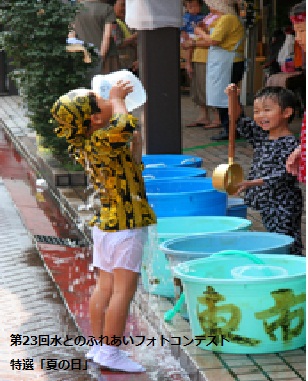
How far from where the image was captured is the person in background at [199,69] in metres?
11.9

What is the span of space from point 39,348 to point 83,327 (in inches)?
16.1

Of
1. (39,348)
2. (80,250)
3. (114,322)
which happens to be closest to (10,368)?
(39,348)

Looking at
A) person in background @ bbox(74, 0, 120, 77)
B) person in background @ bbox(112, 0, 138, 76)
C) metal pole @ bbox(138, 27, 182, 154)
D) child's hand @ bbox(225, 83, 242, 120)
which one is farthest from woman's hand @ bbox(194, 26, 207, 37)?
child's hand @ bbox(225, 83, 242, 120)

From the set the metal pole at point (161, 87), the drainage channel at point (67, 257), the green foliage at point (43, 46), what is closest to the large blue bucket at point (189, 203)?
the drainage channel at point (67, 257)

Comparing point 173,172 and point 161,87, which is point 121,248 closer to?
point 173,172

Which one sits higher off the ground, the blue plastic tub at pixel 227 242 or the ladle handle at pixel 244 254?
the ladle handle at pixel 244 254

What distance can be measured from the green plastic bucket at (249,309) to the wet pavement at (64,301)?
0.08 meters

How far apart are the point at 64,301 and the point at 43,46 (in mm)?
3979

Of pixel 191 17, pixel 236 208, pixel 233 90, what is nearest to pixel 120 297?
pixel 233 90

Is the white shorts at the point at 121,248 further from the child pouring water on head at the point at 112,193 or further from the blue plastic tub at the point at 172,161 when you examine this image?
the blue plastic tub at the point at 172,161

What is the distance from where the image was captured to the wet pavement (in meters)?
4.94

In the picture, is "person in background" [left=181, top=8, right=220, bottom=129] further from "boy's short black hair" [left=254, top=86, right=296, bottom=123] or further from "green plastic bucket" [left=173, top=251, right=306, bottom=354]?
"green plastic bucket" [left=173, top=251, right=306, bottom=354]

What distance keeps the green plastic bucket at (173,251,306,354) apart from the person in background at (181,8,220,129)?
7.04 m

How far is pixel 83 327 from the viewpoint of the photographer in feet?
19.8
